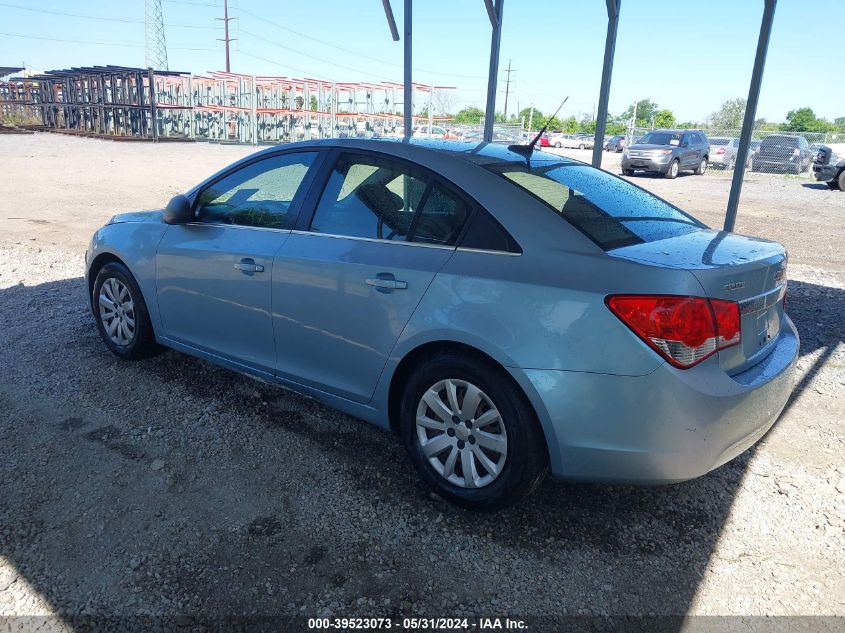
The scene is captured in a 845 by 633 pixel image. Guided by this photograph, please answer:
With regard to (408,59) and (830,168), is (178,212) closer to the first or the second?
(408,59)

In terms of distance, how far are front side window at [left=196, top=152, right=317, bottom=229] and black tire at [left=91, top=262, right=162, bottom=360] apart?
2.63 ft

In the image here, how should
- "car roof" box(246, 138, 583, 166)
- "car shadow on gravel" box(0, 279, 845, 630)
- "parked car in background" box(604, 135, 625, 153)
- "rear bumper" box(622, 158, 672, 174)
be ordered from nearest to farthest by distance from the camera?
1. "car shadow on gravel" box(0, 279, 845, 630)
2. "car roof" box(246, 138, 583, 166)
3. "rear bumper" box(622, 158, 672, 174)
4. "parked car in background" box(604, 135, 625, 153)

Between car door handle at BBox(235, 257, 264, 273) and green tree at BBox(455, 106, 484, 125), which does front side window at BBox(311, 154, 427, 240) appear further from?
green tree at BBox(455, 106, 484, 125)

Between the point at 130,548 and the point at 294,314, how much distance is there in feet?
4.28

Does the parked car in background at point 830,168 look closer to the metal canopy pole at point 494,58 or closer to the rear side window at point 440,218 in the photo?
the metal canopy pole at point 494,58

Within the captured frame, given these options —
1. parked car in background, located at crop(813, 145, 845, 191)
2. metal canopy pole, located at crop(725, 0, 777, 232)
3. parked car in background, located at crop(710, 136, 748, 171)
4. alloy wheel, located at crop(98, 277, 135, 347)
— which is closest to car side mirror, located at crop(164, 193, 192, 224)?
alloy wheel, located at crop(98, 277, 135, 347)

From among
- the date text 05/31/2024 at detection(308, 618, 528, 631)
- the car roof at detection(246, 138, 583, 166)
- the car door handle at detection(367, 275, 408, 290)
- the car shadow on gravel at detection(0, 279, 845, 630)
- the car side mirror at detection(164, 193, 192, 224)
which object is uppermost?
the car roof at detection(246, 138, 583, 166)

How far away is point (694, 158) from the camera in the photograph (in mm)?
25188

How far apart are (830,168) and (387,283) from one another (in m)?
21.4

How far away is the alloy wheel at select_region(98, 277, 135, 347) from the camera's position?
4387mm

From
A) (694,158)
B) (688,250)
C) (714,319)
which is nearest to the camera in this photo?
(714,319)

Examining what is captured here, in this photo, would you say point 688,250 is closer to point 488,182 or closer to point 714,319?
point 714,319

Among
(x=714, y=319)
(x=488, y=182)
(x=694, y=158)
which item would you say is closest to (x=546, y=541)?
(x=714, y=319)

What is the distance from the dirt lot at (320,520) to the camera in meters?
2.41
